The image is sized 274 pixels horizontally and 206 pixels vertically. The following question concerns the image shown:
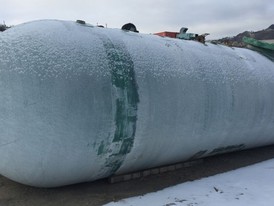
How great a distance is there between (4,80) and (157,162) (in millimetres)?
2081

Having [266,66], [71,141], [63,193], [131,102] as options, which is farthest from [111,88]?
[266,66]

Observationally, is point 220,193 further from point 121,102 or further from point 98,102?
point 98,102

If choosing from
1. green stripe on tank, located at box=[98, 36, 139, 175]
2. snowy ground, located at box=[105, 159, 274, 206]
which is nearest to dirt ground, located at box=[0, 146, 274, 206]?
snowy ground, located at box=[105, 159, 274, 206]

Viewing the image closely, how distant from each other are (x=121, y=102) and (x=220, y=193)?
1.63 meters

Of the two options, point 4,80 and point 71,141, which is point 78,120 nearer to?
point 71,141

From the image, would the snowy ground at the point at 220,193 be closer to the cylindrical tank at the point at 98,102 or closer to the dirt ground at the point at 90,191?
the dirt ground at the point at 90,191

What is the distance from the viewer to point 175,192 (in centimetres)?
450

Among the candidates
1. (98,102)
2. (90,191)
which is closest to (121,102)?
(98,102)

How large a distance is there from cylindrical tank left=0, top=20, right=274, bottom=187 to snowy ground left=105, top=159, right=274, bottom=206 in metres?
0.41

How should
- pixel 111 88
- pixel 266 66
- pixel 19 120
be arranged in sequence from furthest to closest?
pixel 266 66
pixel 111 88
pixel 19 120

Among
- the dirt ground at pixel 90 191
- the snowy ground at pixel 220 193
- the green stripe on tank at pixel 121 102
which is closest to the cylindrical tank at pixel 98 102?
the green stripe on tank at pixel 121 102

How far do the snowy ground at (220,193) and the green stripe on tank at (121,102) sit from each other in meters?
0.54

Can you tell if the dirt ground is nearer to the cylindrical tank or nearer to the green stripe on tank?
the cylindrical tank

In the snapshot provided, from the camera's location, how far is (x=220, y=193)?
14.9 ft
